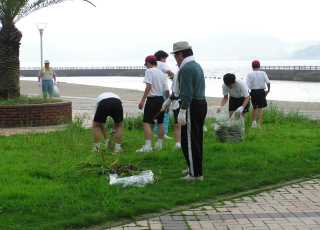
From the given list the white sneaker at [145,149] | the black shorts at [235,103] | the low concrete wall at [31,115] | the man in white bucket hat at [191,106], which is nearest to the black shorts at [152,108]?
the white sneaker at [145,149]

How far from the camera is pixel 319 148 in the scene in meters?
10.3

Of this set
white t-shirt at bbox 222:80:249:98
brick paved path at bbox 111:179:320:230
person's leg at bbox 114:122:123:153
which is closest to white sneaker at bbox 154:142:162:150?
person's leg at bbox 114:122:123:153

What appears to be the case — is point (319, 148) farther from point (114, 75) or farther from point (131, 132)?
point (114, 75)

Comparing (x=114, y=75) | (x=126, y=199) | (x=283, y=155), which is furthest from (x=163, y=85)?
(x=114, y=75)

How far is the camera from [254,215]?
6.02m

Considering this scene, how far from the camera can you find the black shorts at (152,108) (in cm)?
985

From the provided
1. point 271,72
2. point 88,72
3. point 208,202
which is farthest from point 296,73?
point 208,202

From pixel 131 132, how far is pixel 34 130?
2.26 metres

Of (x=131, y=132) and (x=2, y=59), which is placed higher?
(x=2, y=59)

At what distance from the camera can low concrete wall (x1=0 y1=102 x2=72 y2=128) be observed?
13.7 m

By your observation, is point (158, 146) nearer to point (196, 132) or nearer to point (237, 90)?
point (237, 90)

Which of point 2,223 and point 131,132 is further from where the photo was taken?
point 131,132

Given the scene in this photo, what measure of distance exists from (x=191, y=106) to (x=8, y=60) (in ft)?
28.4

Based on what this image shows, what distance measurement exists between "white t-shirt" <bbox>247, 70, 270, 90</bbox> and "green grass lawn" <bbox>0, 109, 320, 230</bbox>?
1.57 meters
